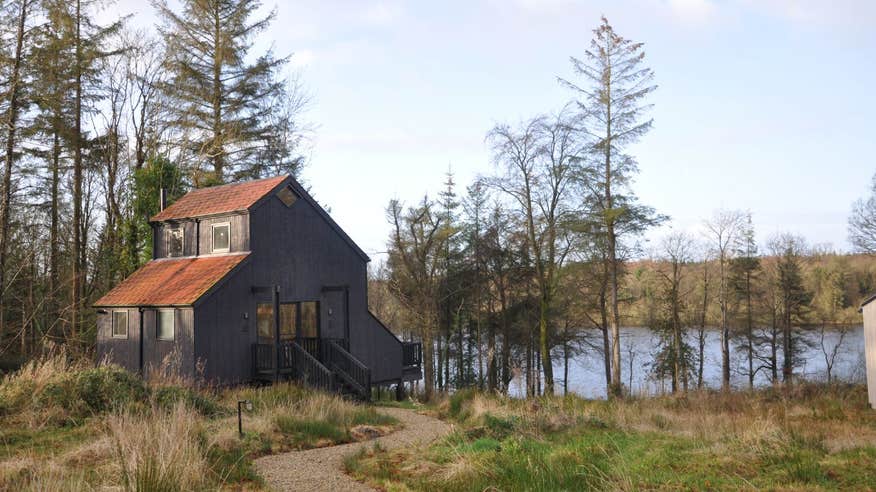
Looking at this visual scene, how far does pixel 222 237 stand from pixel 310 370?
572 centimetres

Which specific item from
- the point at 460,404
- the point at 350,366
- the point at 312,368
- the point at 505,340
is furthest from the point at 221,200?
the point at 505,340

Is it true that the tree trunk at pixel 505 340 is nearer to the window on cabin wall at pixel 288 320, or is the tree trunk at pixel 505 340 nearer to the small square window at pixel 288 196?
the window on cabin wall at pixel 288 320

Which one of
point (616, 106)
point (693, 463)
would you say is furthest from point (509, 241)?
point (693, 463)

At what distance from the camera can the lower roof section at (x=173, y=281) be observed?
20.6m

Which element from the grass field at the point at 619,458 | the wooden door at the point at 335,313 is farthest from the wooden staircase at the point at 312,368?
the grass field at the point at 619,458

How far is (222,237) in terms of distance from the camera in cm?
2264

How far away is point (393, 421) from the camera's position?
14805mm

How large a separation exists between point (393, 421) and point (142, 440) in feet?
25.0

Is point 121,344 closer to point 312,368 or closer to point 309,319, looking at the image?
point 309,319

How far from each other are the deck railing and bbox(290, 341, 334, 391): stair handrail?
21.1 feet

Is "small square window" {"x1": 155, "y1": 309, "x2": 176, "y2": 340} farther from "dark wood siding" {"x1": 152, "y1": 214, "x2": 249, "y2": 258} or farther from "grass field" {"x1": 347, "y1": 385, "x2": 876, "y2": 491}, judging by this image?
"grass field" {"x1": 347, "y1": 385, "x2": 876, "y2": 491}

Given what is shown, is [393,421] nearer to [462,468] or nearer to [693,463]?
[462,468]

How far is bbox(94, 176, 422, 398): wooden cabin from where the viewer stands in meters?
20.4

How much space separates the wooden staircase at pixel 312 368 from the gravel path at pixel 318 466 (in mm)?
6902
